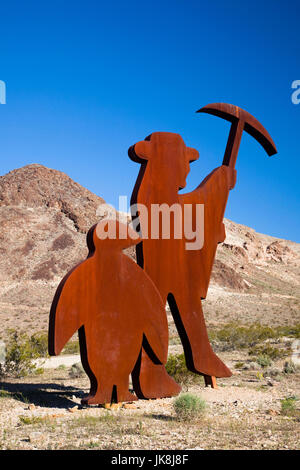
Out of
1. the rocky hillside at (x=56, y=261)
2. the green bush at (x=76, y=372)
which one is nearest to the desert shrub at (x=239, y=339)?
the green bush at (x=76, y=372)

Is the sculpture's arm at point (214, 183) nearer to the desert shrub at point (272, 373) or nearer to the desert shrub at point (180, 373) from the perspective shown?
the desert shrub at point (180, 373)

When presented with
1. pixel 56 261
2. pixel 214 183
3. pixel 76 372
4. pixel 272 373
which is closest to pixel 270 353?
pixel 272 373

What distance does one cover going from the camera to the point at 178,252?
898 centimetres

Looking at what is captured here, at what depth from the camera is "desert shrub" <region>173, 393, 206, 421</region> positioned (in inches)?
267

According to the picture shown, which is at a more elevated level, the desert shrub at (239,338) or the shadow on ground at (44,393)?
the desert shrub at (239,338)

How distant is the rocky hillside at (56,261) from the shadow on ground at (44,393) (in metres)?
20.8

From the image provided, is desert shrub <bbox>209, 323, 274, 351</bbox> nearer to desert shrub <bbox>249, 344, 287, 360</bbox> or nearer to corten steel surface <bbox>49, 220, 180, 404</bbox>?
desert shrub <bbox>249, 344, 287, 360</bbox>

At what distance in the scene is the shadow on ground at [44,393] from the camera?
8.22m

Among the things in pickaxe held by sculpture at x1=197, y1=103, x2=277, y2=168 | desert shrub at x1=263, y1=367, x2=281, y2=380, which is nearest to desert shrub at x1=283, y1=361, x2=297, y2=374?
desert shrub at x1=263, y1=367, x2=281, y2=380

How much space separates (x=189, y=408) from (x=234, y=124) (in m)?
6.13

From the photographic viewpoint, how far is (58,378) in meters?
12.3

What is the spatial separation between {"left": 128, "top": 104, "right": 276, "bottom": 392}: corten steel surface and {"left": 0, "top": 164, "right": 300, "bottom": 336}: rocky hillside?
23312mm

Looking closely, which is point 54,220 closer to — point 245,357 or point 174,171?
point 245,357

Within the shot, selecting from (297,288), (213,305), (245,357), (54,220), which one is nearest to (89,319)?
(245,357)
